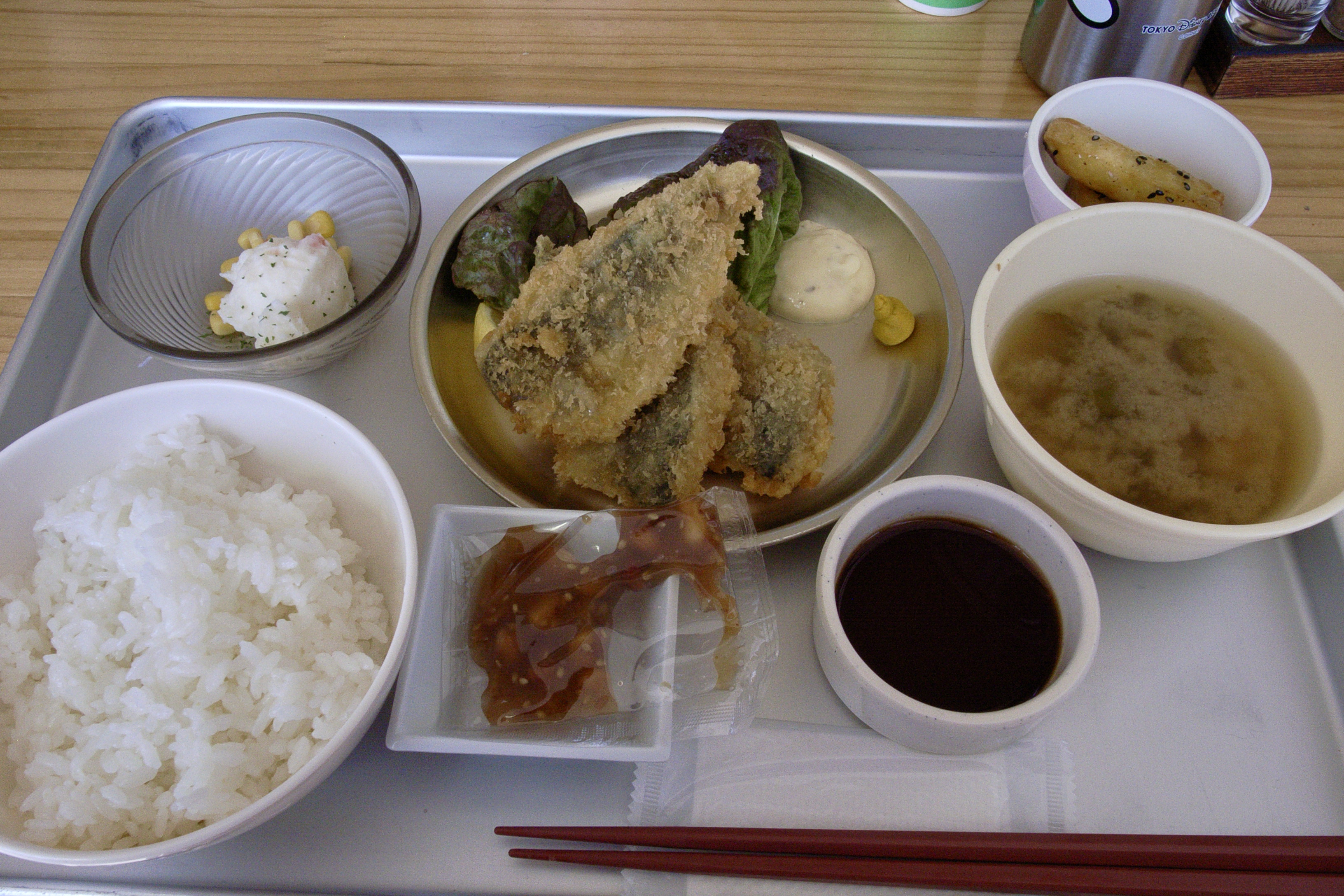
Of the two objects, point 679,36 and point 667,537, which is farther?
point 679,36

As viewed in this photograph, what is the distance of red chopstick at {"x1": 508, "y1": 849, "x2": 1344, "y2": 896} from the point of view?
92cm

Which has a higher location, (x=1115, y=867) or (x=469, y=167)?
(x=469, y=167)

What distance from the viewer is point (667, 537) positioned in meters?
1.09

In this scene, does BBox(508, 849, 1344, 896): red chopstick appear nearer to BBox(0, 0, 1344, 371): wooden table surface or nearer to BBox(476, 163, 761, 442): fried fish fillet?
BBox(476, 163, 761, 442): fried fish fillet

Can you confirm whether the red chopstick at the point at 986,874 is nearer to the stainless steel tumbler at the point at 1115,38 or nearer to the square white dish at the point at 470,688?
the square white dish at the point at 470,688

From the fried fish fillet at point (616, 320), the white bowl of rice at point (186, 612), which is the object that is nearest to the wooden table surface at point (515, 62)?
the fried fish fillet at point (616, 320)

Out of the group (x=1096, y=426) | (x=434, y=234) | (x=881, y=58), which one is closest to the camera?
(x=1096, y=426)

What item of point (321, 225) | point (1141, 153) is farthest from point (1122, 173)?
point (321, 225)

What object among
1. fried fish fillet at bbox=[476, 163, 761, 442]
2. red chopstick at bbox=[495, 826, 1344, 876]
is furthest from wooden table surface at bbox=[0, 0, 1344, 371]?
red chopstick at bbox=[495, 826, 1344, 876]

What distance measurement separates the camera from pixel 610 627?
1.07 m

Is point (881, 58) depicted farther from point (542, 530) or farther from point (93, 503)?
point (93, 503)

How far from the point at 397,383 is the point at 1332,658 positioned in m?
1.51

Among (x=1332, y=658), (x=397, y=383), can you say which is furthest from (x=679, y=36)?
(x=1332, y=658)

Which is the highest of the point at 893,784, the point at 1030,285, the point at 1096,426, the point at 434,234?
the point at 1030,285
